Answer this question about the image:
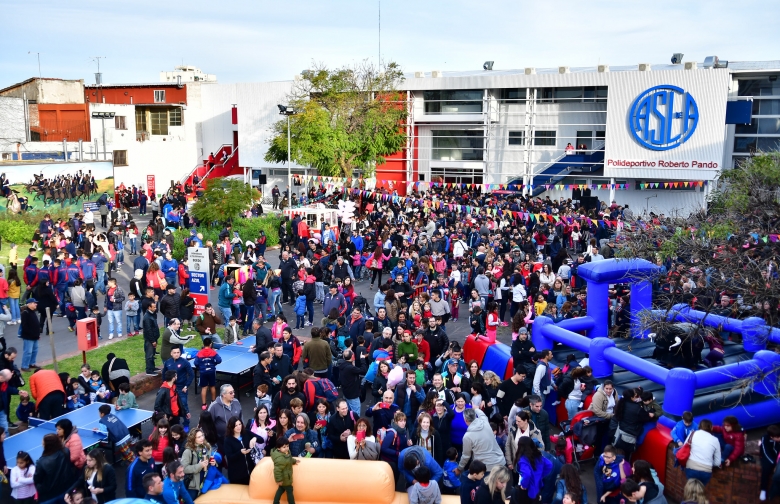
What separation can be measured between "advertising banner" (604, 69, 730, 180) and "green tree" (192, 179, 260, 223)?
1789 centimetres

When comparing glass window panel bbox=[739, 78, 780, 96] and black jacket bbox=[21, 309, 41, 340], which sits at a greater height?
glass window panel bbox=[739, 78, 780, 96]

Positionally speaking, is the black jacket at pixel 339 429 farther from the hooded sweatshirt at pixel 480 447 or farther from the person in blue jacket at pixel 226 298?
the person in blue jacket at pixel 226 298

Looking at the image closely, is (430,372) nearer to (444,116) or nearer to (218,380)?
(218,380)

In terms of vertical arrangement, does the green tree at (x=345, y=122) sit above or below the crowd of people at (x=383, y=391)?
above

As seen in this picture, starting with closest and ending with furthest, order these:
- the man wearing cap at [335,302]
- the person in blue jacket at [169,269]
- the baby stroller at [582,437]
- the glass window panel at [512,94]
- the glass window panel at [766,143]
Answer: the baby stroller at [582,437], the man wearing cap at [335,302], the person in blue jacket at [169,269], the glass window panel at [766,143], the glass window panel at [512,94]

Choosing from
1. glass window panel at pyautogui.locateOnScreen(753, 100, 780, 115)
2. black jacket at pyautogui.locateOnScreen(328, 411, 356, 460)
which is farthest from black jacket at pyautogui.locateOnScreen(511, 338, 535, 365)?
glass window panel at pyautogui.locateOnScreen(753, 100, 780, 115)

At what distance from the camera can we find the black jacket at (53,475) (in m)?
7.36

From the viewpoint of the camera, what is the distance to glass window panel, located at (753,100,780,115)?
32.6 metres

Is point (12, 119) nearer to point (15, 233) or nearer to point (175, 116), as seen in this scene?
point (175, 116)

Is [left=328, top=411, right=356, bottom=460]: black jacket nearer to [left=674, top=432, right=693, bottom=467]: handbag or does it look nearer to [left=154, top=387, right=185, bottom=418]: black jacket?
[left=154, top=387, right=185, bottom=418]: black jacket

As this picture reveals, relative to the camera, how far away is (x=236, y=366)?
11602 millimetres

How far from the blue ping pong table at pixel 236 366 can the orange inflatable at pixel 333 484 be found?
373 centimetres

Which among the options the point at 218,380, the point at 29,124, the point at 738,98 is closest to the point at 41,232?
the point at 218,380

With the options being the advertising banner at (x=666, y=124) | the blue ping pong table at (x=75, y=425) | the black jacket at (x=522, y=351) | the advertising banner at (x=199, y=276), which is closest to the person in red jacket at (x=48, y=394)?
the blue ping pong table at (x=75, y=425)
